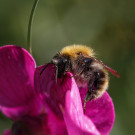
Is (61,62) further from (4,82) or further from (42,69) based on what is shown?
(4,82)

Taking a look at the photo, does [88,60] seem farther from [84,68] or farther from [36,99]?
[36,99]

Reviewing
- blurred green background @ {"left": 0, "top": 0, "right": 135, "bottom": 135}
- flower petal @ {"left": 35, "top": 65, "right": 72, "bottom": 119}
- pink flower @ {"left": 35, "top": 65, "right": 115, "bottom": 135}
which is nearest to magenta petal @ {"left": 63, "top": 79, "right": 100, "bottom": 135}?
pink flower @ {"left": 35, "top": 65, "right": 115, "bottom": 135}

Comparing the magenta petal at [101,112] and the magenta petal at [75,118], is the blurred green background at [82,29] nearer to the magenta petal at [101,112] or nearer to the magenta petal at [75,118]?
the magenta petal at [101,112]

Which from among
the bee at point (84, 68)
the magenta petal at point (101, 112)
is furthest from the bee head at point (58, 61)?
the magenta petal at point (101, 112)

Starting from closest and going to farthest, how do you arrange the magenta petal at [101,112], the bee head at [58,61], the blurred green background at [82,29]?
the bee head at [58,61], the magenta petal at [101,112], the blurred green background at [82,29]

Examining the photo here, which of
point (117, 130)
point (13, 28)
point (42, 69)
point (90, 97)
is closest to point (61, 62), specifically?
point (42, 69)

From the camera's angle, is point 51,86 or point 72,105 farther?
point 51,86

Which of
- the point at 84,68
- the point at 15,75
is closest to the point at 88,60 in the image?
the point at 84,68
